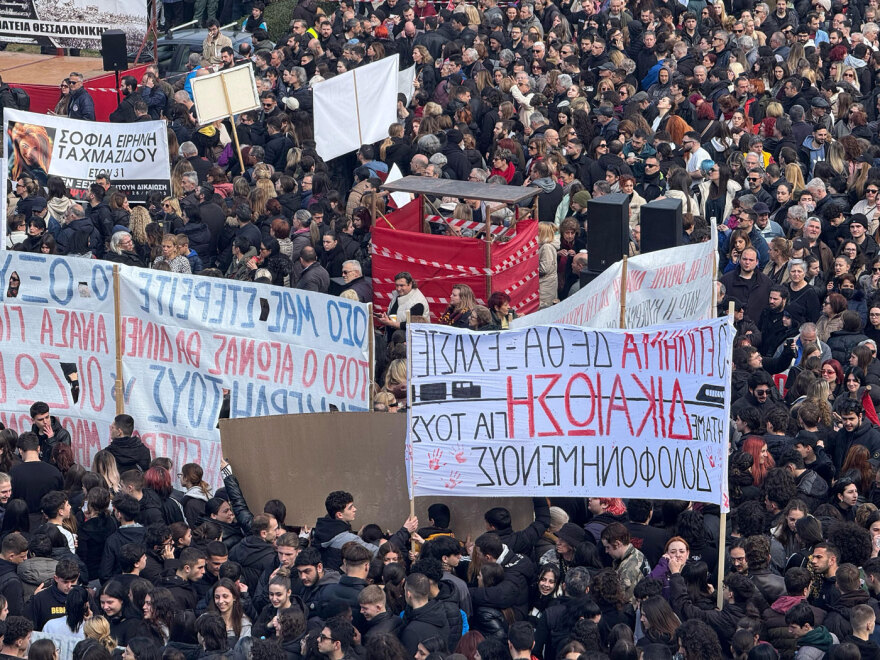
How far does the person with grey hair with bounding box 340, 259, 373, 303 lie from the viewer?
14797 mm

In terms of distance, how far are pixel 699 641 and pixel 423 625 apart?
1595mm

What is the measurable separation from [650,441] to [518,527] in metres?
1.23

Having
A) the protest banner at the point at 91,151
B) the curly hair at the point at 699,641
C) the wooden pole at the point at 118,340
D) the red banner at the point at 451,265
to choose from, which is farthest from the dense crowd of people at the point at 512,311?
the wooden pole at the point at 118,340

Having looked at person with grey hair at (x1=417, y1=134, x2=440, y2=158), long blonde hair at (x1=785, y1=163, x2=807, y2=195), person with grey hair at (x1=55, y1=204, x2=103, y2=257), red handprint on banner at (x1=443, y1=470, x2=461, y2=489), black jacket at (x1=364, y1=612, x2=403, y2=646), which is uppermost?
person with grey hair at (x1=417, y1=134, x2=440, y2=158)

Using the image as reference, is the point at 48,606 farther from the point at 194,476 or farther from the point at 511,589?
the point at 511,589

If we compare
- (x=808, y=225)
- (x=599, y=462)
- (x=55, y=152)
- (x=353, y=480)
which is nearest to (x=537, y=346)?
(x=599, y=462)

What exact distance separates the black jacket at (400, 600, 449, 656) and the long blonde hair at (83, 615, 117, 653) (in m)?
1.72

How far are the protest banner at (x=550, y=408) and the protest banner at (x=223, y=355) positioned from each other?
62.9 inches

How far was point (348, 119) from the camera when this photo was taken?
20375 millimetres

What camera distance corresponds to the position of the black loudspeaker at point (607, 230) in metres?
14.4

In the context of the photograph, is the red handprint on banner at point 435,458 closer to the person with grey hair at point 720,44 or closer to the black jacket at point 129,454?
the black jacket at point 129,454

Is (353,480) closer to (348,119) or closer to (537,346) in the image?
(537,346)

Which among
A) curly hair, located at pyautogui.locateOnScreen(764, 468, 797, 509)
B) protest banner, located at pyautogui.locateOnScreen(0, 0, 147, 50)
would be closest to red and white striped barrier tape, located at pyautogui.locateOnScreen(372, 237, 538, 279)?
curly hair, located at pyautogui.locateOnScreen(764, 468, 797, 509)

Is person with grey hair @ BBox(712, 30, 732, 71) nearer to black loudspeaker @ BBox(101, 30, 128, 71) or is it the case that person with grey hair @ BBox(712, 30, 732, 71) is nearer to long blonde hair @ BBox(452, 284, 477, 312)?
black loudspeaker @ BBox(101, 30, 128, 71)
